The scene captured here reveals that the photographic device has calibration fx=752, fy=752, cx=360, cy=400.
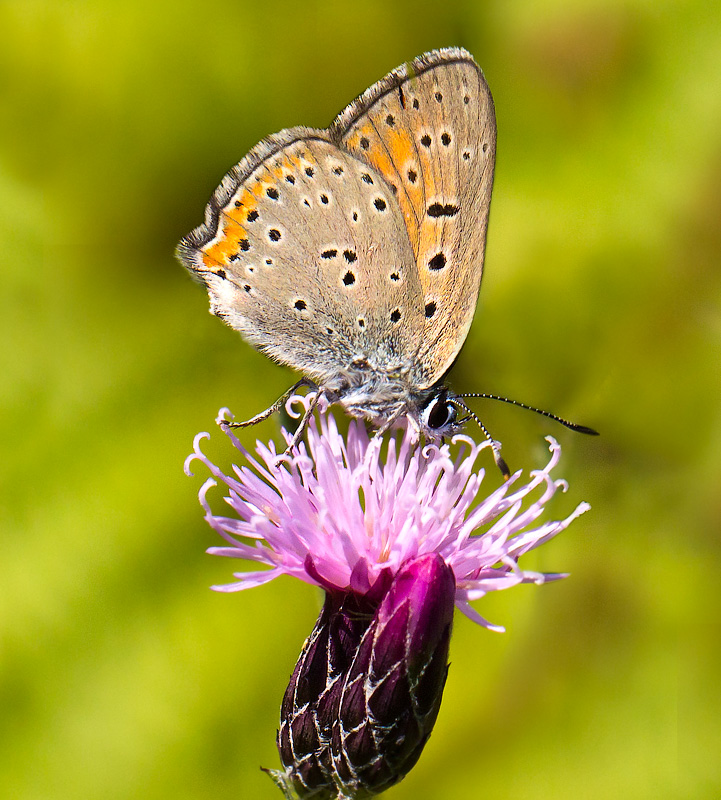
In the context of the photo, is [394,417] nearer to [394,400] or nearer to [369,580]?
[394,400]

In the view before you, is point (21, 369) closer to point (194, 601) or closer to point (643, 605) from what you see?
point (194, 601)

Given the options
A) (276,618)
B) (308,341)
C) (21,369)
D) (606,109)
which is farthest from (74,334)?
(606,109)

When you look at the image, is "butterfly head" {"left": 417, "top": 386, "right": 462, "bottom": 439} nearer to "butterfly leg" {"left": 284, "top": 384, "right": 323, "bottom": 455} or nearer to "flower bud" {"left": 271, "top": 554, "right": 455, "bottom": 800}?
"butterfly leg" {"left": 284, "top": 384, "right": 323, "bottom": 455}

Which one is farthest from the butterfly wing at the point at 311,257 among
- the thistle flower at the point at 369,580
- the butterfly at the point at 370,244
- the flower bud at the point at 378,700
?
the flower bud at the point at 378,700

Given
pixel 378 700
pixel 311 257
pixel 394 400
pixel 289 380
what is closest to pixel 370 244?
pixel 311 257

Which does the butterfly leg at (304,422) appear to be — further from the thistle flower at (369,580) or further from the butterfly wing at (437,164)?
the butterfly wing at (437,164)

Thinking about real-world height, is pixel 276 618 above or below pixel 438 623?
below
